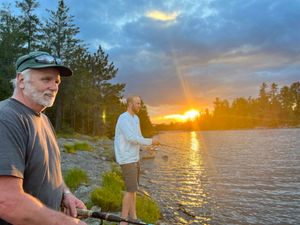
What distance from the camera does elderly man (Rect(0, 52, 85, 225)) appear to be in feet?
6.52

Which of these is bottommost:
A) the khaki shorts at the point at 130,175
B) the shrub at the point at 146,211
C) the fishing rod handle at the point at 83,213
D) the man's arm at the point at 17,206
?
the shrub at the point at 146,211

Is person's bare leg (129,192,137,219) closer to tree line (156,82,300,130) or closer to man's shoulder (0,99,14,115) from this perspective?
man's shoulder (0,99,14,115)

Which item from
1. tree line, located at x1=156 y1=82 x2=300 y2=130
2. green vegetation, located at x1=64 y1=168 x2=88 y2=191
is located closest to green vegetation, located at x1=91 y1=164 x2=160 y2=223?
green vegetation, located at x1=64 y1=168 x2=88 y2=191

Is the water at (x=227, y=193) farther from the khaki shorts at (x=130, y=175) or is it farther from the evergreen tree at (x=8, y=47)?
the evergreen tree at (x=8, y=47)

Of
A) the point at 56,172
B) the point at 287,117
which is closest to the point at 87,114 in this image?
the point at 56,172

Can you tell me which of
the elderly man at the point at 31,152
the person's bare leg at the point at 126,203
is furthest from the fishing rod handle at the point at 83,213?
the person's bare leg at the point at 126,203

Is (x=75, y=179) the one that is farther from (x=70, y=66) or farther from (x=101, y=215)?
(x=70, y=66)

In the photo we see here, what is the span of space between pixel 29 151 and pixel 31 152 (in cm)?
2

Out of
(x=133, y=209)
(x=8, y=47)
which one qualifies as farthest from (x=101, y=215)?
(x=8, y=47)

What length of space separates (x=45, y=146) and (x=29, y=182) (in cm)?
30

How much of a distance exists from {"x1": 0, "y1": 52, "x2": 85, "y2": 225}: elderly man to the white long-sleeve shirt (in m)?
4.02

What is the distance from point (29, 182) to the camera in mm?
2309

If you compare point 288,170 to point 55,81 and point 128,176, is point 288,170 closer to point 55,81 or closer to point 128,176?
point 128,176

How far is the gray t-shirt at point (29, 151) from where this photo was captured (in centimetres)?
204
